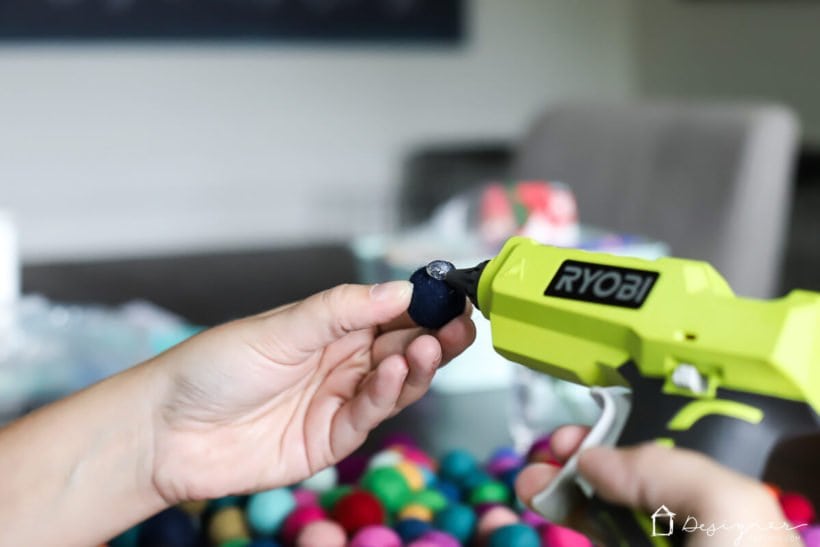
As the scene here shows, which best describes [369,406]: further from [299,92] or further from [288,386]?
[299,92]

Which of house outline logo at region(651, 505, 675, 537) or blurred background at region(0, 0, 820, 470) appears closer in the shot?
house outline logo at region(651, 505, 675, 537)

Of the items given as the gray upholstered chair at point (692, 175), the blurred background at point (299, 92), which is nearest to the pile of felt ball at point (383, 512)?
the gray upholstered chair at point (692, 175)

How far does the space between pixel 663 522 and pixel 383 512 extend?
41 centimetres

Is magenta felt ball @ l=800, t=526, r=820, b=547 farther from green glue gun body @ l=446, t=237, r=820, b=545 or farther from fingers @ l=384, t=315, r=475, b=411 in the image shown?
fingers @ l=384, t=315, r=475, b=411

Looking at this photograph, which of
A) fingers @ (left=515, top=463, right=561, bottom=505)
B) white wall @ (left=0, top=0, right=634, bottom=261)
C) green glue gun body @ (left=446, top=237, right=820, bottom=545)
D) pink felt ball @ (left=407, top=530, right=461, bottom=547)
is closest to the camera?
green glue gun body @ (left=446, top=237, right=820, bottom=545)

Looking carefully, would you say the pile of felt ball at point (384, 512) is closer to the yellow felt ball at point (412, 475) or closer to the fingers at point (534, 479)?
the yellow felt ball at point (412, 475)

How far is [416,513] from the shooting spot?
0.88 meters

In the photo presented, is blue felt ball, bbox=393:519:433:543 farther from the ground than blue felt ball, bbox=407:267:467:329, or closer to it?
closer to it

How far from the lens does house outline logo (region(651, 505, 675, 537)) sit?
0.49 metres

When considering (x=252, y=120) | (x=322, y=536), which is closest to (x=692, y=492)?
(x=322, y=536)

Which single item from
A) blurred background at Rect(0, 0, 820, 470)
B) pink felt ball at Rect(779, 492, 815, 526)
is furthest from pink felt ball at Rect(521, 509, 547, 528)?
blurred background at Rect(0, 0, 820, 470)

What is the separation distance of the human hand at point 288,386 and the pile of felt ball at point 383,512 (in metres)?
0.11

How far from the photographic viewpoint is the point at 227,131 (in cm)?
315

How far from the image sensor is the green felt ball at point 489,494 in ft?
2.92
